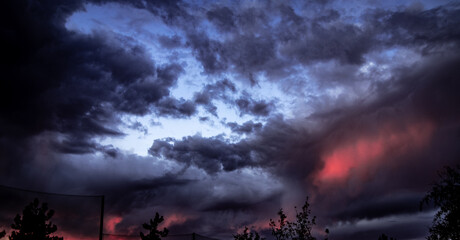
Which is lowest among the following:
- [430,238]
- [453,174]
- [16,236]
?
[430,238]

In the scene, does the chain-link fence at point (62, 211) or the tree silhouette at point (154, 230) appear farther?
the tree silhouette at point (154, 230)

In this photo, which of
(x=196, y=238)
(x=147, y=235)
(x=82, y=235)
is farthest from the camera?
(x=147, y=235)

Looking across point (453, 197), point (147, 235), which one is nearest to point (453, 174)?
point (453, 197)

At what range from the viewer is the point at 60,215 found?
21.5 meters

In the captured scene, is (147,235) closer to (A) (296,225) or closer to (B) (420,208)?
(A) (296,225)

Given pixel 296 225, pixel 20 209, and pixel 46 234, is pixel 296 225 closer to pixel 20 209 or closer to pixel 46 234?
pixel 46 234

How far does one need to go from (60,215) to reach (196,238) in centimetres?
962

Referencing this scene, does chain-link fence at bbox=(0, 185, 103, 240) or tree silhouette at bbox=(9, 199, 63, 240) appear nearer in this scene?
chain-link fence at bbox=(0, 185, 103, 240)

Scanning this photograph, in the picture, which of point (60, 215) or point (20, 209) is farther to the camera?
point (60, 215)

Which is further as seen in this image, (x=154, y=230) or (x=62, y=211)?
(x=154, y=230)

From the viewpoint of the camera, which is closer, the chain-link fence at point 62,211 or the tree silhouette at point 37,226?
the chain-link fence at point 62,211

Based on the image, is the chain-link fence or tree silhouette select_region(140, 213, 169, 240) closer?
the chain-link fence

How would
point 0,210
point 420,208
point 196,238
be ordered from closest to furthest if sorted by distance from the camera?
point 0,210, point 420,208, point 196,238

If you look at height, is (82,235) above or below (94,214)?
below
